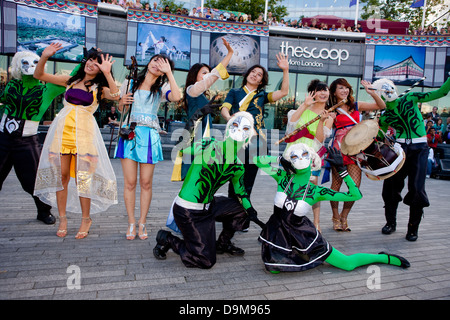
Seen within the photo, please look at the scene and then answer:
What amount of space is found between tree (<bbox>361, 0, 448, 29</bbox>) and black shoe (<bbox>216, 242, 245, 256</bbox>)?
28.9m

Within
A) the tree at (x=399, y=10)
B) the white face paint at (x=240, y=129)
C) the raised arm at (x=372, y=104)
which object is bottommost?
the white face paint at (x=240, y=129)

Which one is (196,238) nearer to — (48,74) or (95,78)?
(95,78)

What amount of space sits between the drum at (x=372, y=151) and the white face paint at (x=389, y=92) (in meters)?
0.89

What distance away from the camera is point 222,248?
3.35 m

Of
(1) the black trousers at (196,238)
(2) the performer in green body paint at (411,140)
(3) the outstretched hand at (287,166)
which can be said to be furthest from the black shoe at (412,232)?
(1) the black trousers at (196,238)

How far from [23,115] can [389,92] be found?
4608mm

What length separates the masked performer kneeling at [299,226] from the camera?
2.86 meters

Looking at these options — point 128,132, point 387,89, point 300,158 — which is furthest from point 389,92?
point 128,132

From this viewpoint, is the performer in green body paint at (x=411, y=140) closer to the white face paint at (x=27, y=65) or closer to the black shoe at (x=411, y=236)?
the black shoe at (x=411, y=236)

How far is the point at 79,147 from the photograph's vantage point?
3498 mm

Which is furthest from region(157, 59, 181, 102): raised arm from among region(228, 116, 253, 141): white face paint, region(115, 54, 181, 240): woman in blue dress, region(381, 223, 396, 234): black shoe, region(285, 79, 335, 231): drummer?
region(381, 223, 396, 234): black shoe

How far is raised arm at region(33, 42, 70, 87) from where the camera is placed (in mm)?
3414

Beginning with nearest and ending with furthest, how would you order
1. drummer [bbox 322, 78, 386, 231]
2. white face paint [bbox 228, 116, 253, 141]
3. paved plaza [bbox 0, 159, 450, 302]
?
paved plaza [bbox 0, 159, 450, 302], white face paint [bbox 228, 116, 253, 141], drummer [bbox 322, 78, 386, 231]

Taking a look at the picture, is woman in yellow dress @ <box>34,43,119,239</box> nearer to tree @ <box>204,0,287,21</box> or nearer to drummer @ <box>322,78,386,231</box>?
drummer @ <box>322,78,386,231</box>
